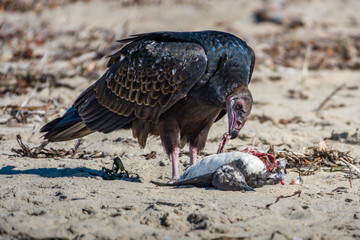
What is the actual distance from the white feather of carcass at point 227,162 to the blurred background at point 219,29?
5.37 feet

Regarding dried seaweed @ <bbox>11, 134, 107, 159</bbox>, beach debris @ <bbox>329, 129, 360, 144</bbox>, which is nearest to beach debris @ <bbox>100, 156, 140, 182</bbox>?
dried seaweed @ <bbox>11, 134, 107, 159</bbox>

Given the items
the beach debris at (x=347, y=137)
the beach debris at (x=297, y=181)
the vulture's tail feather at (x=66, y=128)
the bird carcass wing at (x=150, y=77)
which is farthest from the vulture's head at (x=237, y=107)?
the beach debris at (x=347, y=137)

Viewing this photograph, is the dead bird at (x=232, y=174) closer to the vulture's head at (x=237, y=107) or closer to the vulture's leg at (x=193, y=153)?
the vulture's head at (x=237, y=107)

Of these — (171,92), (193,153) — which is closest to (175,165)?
(193,153)

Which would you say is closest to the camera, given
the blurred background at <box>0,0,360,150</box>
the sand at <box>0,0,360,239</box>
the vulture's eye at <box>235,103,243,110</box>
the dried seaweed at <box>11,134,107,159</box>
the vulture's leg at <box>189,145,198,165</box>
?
the sand at <box>0,0,360,239</box>

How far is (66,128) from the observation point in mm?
4805

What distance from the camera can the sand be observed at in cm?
321

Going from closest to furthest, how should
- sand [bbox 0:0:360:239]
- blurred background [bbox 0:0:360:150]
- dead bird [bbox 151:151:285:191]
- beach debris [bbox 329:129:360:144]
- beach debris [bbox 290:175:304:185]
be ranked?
sand [bbox 0:0:360:239]
dead bird [bbox 151:151:285:191]
beach debris [bbox 290:175:304:185]
beach debris [bbox 329:129:360:144]
blurred background [bbox 0:0:360:150]

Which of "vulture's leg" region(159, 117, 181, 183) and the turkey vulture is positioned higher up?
the turkey vulture

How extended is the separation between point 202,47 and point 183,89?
38 cm

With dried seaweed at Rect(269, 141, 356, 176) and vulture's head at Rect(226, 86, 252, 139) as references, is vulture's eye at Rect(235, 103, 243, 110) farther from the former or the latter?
dried seaweed at Rect(269, 141, 356, 176)

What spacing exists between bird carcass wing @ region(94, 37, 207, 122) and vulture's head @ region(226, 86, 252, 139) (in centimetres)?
31

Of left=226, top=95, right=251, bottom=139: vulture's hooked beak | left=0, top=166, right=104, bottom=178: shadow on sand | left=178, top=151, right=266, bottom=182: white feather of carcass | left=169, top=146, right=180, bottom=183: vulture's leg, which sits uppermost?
left=226, top=95, right=251, bottom=139: vulture's hooked beak

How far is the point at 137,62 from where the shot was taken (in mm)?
4684
